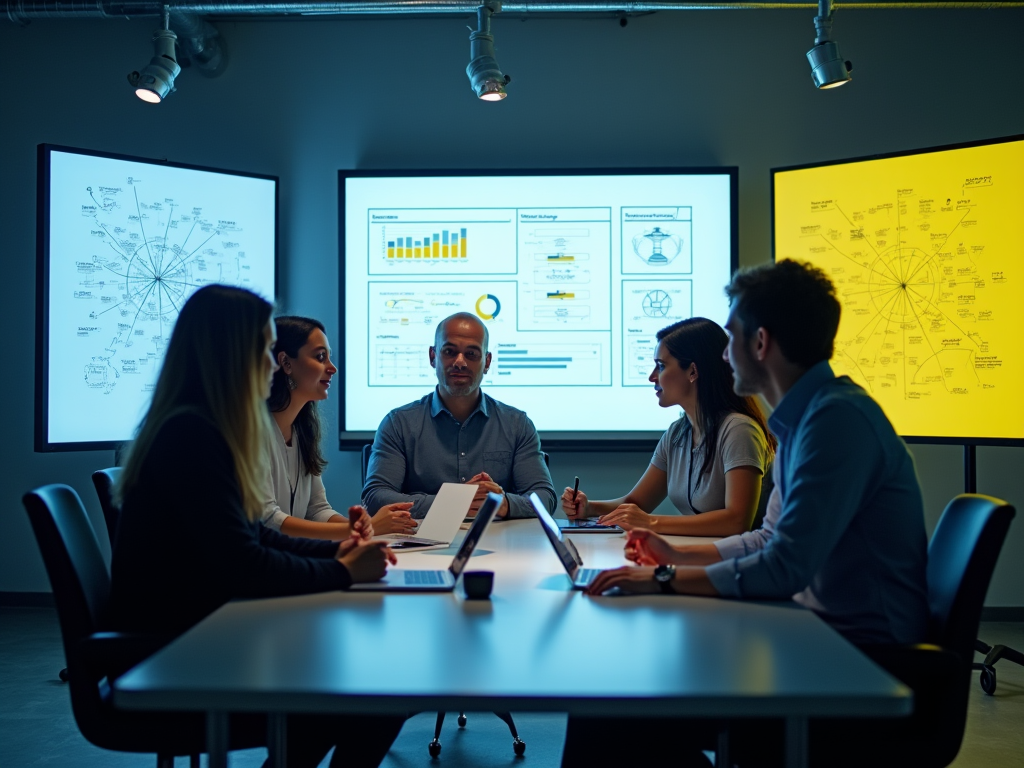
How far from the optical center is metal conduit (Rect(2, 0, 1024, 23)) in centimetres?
411

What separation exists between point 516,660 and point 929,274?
3280mm

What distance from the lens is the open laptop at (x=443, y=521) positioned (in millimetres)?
2371

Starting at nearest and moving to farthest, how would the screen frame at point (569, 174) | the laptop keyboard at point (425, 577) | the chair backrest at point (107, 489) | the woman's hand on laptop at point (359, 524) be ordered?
the laptop keyboard at point (425, 577) < the chair backrest at point (107, 489) < the woman's hand on laptop at point (359, 524) < the screen frame at point (569, 174)

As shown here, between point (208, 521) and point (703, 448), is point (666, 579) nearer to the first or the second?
point (208, 521)

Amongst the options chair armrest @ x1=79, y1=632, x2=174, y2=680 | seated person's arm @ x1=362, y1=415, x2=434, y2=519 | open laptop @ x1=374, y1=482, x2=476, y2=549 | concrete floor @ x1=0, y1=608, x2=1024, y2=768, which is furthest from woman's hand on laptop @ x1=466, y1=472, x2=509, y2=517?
chair armrest @ x1=79, y1=632, x2=174, y2=680

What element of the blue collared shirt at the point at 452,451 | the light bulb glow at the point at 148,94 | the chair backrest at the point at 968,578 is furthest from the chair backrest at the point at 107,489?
the light bulb glow at the point at 148,94

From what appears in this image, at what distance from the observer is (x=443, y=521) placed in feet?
7.87

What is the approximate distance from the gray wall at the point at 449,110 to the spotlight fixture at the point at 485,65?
82cm

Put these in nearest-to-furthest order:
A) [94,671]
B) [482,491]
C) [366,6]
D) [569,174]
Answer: [94,671] → [482,491] → [366,6] → [569,174]

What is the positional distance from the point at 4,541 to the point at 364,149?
284 cm

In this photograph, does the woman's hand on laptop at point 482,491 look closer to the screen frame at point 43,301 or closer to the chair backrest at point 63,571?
the chair backrest at point 63,571

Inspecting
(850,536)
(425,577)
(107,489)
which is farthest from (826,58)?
(107,489)

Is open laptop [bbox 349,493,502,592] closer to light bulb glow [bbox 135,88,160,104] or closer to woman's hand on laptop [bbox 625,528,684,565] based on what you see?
woman's hand on laptop [bbox 625,528,684,565]

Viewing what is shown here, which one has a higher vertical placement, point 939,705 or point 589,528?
point 589,528
